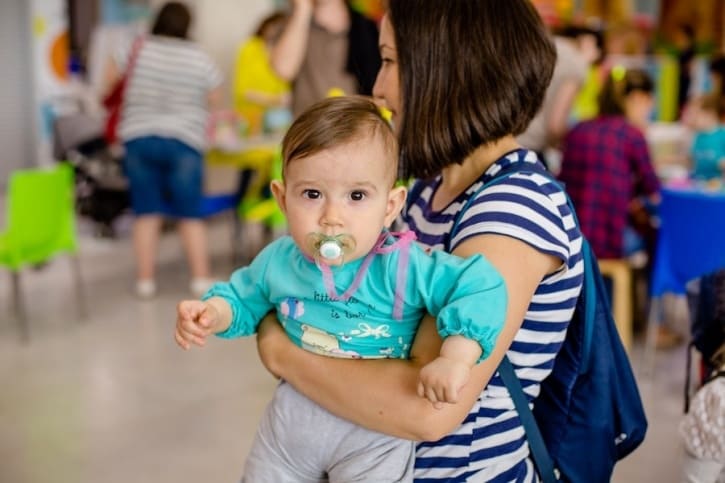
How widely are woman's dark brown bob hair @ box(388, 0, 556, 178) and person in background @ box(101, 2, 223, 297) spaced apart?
3.84m

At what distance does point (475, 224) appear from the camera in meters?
1.29

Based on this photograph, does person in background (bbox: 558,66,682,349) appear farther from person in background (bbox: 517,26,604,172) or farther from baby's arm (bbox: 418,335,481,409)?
baby's arm (bbox: 418,335,481,409)

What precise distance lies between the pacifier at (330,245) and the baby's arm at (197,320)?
0.63 feet

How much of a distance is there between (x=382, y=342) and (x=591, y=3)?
31.1ft

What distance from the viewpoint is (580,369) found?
1.44m

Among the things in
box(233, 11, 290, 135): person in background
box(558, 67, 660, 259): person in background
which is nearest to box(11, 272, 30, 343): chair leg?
box(233, 11, 290, 135): person in background

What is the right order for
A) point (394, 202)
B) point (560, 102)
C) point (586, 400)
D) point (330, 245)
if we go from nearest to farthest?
1. point (330, 245)
2. point (394, 202)
3. point (586, 400)
4. point (560, 102)

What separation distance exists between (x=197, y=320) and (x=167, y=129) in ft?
13.1

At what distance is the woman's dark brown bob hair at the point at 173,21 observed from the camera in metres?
4.99

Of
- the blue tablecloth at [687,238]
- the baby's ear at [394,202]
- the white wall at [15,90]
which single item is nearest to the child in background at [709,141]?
the blue tablecloth at [687,238]

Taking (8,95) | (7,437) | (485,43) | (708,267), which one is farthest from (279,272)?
(8,95)

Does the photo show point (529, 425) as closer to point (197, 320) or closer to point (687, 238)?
point (197, 320)

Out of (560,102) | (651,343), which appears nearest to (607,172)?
(560,102)

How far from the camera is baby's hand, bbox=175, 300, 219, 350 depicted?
51.3 inches
